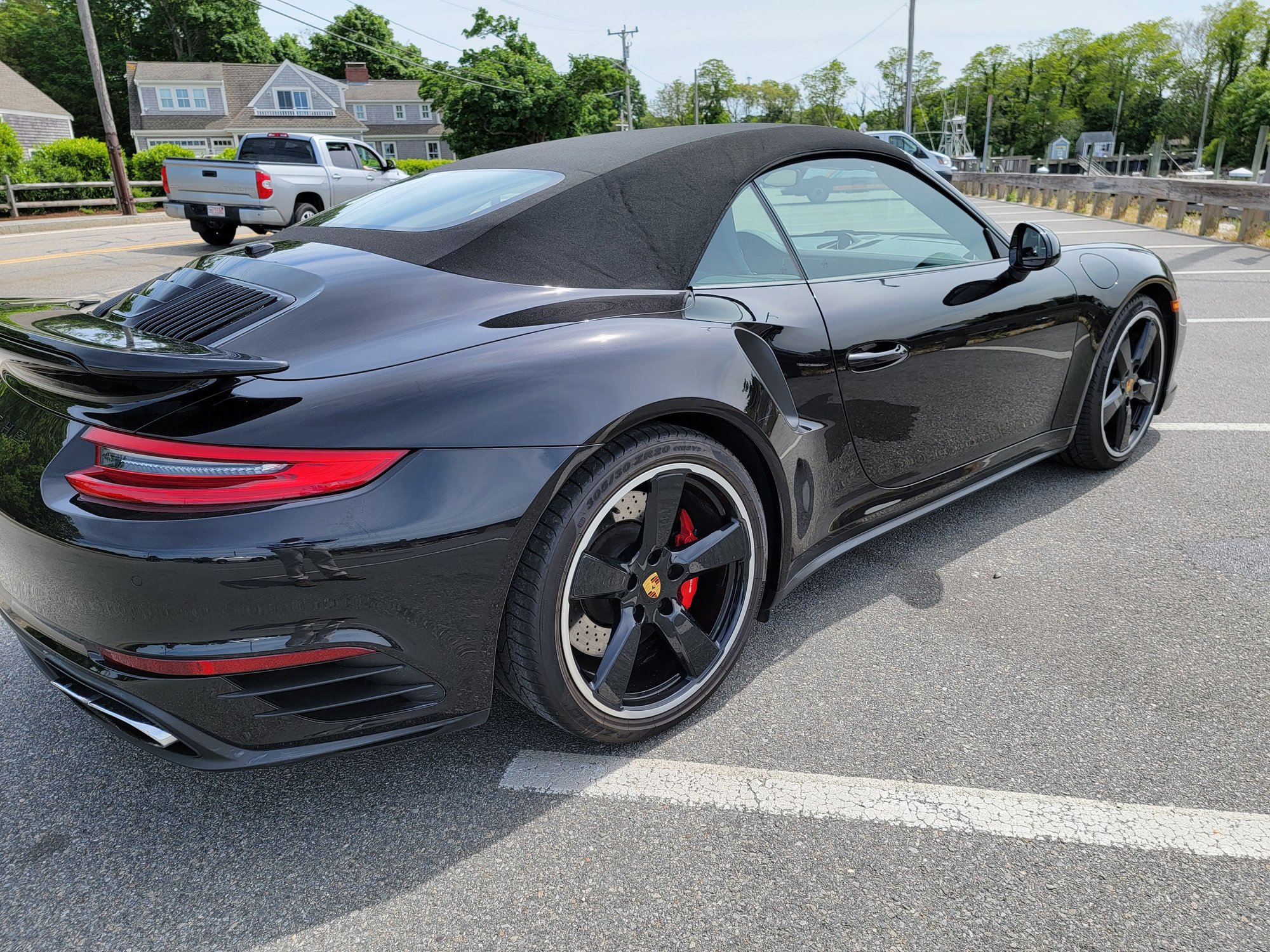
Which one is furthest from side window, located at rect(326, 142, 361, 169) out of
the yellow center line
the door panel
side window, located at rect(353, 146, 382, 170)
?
the door panel

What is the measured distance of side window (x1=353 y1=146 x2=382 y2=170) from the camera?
1556 centimetres

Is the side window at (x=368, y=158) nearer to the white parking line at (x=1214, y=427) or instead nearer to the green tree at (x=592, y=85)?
the white parking line at (x=1214, y=427)

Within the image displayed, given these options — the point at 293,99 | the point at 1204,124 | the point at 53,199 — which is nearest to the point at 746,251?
the point at 53,199

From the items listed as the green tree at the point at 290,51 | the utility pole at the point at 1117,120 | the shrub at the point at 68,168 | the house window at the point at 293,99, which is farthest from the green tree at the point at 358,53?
the utility pole at the point at 1117,120

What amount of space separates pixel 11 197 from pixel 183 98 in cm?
4010

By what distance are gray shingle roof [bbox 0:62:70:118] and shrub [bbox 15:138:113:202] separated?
2082 centimetres

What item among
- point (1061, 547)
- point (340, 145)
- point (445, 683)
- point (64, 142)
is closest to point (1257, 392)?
point (1061, 547)

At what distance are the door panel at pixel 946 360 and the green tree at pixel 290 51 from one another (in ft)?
267

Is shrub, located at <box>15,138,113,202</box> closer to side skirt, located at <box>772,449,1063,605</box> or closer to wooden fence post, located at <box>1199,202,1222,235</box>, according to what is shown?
wooden fence post, located at <box>1199,202,1222,235</box>

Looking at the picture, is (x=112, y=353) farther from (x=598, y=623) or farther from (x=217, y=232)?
(x=217, y=232)

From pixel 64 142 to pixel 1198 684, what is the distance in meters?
30.8

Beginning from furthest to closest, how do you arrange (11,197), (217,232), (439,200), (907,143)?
(907,143) → (11,197) → (217,232) → (439,200)

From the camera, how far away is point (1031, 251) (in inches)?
122

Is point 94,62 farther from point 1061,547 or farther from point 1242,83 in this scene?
point 1242,83
